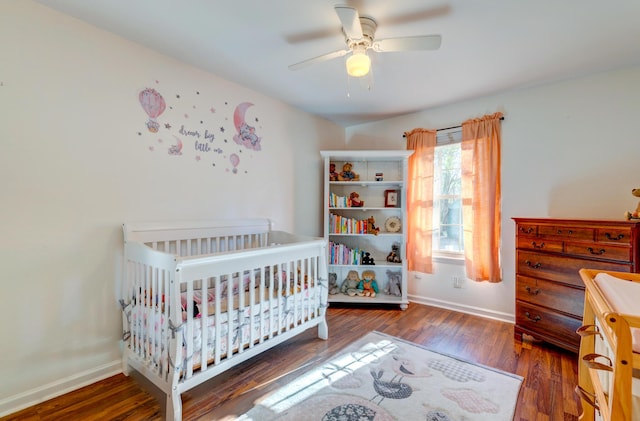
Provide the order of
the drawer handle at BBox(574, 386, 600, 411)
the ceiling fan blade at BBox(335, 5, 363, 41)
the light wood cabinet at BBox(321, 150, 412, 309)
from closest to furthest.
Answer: the drawer handle at BBox(574, 386, 600, 411)
the ceiling fan blade at BBox(335, 5, 363, 41)
the light wood cabinet at BBox(321, 150, 412, 309)

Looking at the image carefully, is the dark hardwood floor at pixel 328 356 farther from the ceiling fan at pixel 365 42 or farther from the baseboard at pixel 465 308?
the ceiling fan at pixel 365 42

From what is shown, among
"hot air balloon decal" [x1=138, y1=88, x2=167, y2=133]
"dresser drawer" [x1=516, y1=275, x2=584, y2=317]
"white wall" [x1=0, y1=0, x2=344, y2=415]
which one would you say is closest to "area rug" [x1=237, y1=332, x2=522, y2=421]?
"dresser drawer" [x1=516, y1=275, x2=584, y2=317]

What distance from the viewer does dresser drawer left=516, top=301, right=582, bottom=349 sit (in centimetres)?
202

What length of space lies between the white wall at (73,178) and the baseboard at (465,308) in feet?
8.86

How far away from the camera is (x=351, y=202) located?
3369 mm

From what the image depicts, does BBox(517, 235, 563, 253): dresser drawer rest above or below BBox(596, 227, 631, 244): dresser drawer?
below

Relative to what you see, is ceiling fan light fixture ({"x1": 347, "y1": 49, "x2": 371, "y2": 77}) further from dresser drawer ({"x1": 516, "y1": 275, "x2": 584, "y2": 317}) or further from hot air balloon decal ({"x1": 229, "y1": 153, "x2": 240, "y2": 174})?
dresser drawer ({"x1": 516, "y1": 275, "x2": 584, "y2": 317})

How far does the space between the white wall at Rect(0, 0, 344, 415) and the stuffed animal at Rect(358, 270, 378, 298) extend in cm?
204

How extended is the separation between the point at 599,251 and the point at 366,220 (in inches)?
80.1

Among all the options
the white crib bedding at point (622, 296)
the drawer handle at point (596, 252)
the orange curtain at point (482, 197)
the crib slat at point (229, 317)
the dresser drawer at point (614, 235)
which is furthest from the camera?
the orange curtain at point (482, 197)

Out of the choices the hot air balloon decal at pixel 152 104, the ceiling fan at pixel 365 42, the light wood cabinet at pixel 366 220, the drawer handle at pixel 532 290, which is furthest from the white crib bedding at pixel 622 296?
the hot air balloon decal at pixel 152 104

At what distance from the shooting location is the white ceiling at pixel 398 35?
158 cm

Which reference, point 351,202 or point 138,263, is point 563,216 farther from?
point 138,263

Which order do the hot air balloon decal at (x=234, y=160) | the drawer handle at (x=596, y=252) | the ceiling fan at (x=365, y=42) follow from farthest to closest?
the hot air balloon decal at (x=234, y=160)
the drawer handle at (x=596, y=252)
the ceiling fan at (x=365, y=42)
